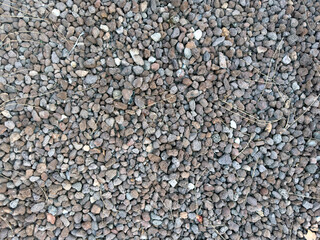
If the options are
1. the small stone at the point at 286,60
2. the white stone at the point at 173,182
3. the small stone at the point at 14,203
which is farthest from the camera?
the small stone at the point at 286,60

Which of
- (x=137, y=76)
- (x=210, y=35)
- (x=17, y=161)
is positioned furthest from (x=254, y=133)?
(x=17, y=161)

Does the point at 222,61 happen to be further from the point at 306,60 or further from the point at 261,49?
the point at 306,60

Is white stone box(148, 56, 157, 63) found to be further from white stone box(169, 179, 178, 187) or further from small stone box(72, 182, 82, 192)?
small stone box(72, 182, 82, 192)

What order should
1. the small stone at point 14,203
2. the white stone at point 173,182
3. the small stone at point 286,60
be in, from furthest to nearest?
the small stone at point 286,60
the white stone at point 173,182
the small stone at point 14,203

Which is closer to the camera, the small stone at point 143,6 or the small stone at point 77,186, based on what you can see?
the small stone at point 77,186

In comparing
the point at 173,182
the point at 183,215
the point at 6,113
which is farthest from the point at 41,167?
the point at 183,215

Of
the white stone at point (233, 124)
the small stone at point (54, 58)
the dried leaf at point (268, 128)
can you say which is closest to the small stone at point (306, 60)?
the dried leaf at point (268, 128)

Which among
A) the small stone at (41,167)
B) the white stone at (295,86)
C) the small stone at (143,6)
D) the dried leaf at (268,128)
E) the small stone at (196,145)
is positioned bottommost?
the small stone at (41,167)

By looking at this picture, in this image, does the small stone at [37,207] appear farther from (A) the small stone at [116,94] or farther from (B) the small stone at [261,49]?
(B) the small stone at [261,49]
